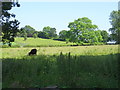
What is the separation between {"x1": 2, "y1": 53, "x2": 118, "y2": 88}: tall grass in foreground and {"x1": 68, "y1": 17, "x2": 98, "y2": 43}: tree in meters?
55.3

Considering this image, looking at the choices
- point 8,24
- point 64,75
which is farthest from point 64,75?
point 8,24

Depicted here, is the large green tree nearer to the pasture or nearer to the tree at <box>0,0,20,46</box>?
the tree at <box>0,0,20,46</box>

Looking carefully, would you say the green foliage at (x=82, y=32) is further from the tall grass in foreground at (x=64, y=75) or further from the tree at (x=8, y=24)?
the tall grass in foreground at (x=64, y=75)

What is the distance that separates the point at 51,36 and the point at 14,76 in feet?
318

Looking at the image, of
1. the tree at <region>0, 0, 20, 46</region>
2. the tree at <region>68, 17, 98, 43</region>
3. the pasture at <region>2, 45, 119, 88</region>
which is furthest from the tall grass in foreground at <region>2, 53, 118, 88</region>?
the tree at <region>68, 17, 98, 43</region>

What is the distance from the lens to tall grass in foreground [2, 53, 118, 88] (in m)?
6.40

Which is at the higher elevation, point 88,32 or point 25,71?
point 88,32

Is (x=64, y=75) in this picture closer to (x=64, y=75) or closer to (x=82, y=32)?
(x=64, y=75)

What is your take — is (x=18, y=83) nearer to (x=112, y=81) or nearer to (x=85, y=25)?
(x=112, y=81)

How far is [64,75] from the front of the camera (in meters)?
7.08

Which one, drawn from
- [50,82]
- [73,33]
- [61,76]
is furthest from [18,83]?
[73,33]

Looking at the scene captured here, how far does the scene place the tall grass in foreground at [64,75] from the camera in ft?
21.0

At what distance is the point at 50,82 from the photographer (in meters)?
6.59

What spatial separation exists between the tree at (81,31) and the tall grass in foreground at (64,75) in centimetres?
5528
